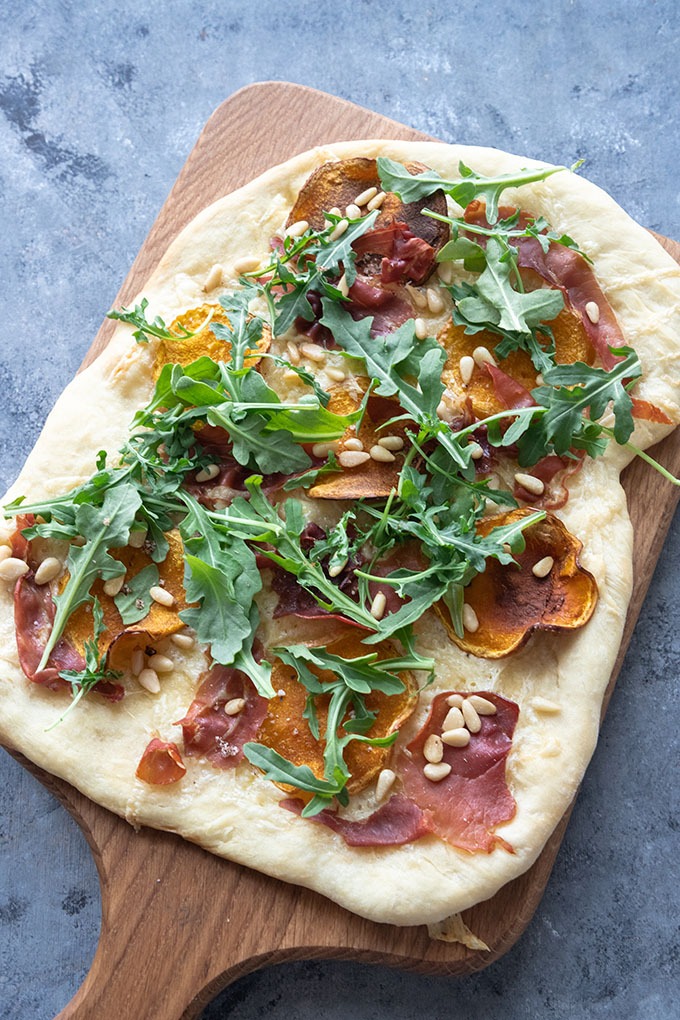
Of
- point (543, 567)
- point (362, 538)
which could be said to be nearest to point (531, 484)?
point (543, 567)

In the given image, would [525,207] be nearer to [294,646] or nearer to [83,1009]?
[294,646]

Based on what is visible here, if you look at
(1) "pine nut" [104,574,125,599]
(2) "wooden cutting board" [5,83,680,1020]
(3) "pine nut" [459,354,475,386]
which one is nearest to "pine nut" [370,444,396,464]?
(3) "pine nut" [459,354,475,386]

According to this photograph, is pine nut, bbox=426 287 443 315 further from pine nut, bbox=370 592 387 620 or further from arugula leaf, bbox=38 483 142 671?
arugula leaf, bbox=38 483 142 671

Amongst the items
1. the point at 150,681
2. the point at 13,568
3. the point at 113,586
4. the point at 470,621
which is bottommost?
the point at 470,621

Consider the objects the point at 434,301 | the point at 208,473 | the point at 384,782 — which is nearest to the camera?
the point at 384,782

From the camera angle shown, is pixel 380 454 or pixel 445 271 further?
pixel 445 271

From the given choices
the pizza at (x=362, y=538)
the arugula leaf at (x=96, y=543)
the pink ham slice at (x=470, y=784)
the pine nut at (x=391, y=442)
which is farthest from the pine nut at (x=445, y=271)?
the pink ham slice at (x=470, y=784)

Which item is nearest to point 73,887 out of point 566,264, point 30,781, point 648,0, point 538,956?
point 30,781

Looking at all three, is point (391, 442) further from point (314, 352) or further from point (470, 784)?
point (470, 784)
